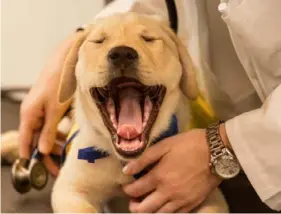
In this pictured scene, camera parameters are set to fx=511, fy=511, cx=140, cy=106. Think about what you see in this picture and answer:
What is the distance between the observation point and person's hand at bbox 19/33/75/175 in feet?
3.70

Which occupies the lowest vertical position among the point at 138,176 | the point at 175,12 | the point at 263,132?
the point at 138,176

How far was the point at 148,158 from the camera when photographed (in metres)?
0.95

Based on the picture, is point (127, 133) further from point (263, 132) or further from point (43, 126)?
point (43, 126)

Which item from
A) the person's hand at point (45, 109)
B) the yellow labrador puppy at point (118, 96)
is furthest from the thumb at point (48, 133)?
the yellow labrador puppy at point (118, 96)

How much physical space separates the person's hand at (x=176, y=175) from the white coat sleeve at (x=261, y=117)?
2.8 inches

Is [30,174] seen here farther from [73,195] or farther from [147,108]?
[147,108]

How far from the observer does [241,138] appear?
2.95 feet

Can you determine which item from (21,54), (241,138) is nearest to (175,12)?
(241,138)

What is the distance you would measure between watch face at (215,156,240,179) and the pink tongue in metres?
0.16

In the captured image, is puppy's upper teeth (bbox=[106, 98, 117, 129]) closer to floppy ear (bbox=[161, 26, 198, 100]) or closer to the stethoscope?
floppy ear (bbox=[161, 26, 198, 100])

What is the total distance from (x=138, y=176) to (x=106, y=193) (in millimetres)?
78

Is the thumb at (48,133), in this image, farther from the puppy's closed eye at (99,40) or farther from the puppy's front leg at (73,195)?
the puppy's closed eye at (99,40)

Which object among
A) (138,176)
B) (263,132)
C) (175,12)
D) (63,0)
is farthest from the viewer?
(63,0)

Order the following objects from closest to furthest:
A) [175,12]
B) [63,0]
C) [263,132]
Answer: [263,132]
[175,12]
[63,0]
